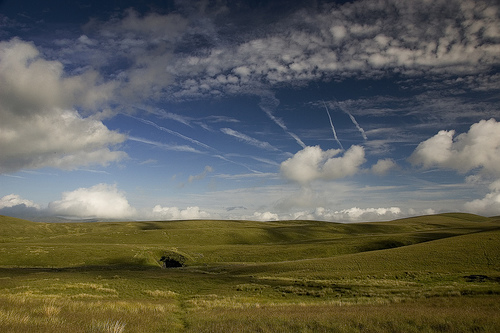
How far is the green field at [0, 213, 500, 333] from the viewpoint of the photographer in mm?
13547

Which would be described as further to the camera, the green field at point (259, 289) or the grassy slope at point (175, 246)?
the grassy slope at point (175, 246)

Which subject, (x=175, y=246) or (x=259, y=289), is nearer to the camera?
(x=259, y=289)

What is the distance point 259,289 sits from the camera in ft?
120

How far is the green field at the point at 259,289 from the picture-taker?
13547 mm

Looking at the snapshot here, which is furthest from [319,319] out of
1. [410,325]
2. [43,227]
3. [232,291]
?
[43,227]

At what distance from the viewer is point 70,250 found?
76375 mm

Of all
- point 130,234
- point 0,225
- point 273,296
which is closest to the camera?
point 273,296

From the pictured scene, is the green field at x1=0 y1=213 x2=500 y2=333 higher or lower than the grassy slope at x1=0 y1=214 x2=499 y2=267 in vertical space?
higher

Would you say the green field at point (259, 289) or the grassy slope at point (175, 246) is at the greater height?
the green field at point (259, 289)

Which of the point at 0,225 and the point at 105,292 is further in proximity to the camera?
the point at 0,225

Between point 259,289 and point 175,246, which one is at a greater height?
point 259,289

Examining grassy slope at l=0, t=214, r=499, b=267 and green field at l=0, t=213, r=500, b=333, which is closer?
green field at l=0, t=213, r=500, b=333

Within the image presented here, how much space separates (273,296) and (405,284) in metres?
17.8

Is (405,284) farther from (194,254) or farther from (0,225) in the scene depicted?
(0,225)
